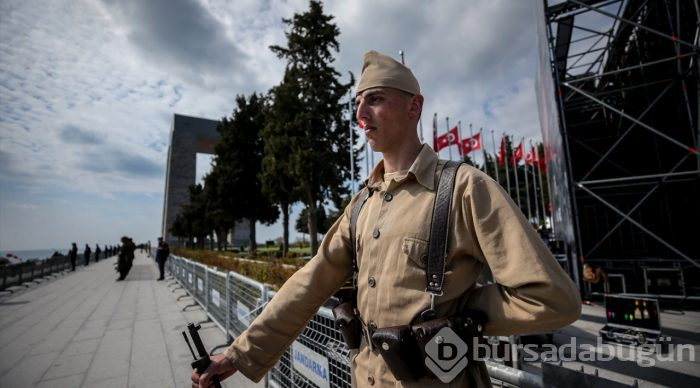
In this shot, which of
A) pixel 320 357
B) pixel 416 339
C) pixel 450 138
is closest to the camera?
pixel 416 339

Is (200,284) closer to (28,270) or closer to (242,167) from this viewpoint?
(28,270)

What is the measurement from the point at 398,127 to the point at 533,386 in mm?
1201

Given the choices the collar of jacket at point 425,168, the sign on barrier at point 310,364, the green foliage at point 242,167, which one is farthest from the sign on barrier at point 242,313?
the green foliage at point 242,167

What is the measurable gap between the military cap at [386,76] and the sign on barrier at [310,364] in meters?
1.99

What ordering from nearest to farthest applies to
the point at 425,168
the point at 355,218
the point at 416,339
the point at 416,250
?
the point at 416,339 → the point at 416,250 → the point at 425,168 → the point at 355,218

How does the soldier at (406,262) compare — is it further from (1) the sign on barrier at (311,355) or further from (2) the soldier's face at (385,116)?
(1) the sign on barrier at (311,355)

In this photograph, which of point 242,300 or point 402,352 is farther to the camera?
point 242,300

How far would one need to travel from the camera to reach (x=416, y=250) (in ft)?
3.93

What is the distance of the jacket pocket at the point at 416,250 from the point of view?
118 cm

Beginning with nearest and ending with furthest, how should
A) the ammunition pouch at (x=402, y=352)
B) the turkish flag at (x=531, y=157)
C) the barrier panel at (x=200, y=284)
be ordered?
1. the ammunition pouch at (x=402, y=352)
2. the barrier panel at (x=200, y=284)
3. the turkish flag at (x=531, y=157)

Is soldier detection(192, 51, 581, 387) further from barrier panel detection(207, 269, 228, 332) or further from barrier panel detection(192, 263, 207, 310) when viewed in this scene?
barrier panel detection(192, 263, 207, 310)

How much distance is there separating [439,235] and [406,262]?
0.17 meters

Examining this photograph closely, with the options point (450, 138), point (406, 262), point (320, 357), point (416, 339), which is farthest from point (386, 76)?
point (450, 138)

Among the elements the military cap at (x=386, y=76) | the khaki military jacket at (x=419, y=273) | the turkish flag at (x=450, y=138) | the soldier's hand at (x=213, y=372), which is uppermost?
the turkish flag at (x=450, y=138)
